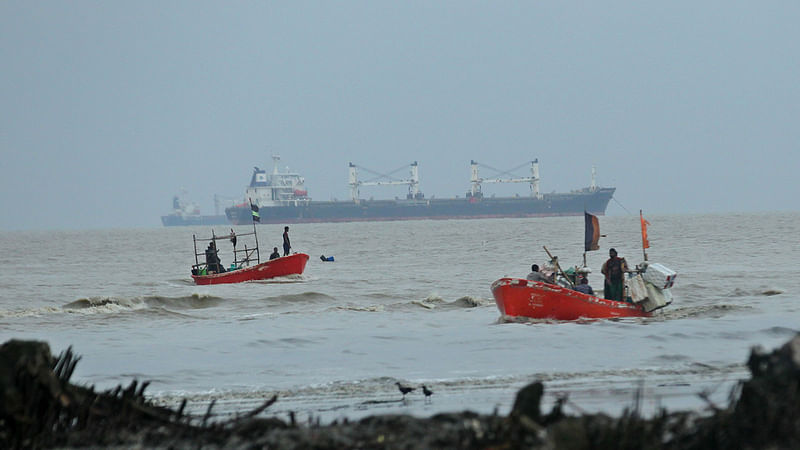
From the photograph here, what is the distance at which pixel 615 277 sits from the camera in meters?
18.5

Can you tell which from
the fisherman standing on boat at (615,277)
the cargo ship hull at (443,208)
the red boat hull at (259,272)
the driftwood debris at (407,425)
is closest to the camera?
the driftwood debris at (407,425)

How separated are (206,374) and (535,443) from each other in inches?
334

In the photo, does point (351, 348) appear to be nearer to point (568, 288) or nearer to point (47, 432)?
point (568, 288)

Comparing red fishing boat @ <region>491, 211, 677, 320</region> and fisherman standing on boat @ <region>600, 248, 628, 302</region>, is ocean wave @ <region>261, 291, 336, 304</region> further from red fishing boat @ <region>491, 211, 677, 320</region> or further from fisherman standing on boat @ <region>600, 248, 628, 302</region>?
fisherman standing on boat @ <region>600, 248, 628, 302</region>

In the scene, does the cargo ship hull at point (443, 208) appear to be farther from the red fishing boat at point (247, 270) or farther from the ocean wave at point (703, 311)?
the ocean wave at point (703, 311)

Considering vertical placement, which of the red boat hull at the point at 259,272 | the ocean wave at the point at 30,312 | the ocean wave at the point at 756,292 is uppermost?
the red boat hull at the point at 259,272

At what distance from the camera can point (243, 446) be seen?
5.94m

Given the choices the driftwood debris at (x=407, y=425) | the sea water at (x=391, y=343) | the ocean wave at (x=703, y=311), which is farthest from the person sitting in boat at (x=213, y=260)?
the driftwood debris at (x=407, y=425)

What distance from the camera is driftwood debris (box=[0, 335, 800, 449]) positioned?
16.5 feet

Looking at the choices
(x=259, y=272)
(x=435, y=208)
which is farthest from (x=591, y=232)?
(x=435, y=208)

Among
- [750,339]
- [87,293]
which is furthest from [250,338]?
[87,293]

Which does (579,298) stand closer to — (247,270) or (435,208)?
(247,270)

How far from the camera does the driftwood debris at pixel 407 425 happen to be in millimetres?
5043

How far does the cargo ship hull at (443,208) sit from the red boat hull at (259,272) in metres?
138
